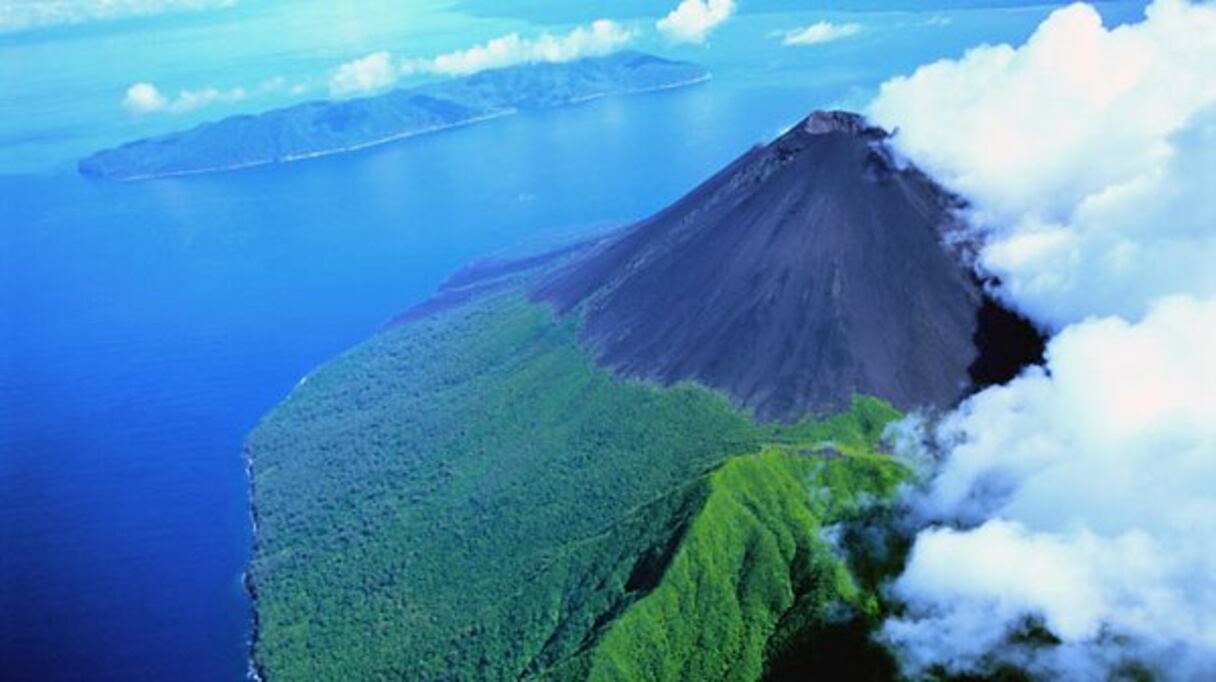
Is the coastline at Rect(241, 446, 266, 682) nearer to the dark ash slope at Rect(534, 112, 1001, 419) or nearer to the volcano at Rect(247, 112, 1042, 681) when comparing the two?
the volcano at Rect(247, 112, 1042, 681)

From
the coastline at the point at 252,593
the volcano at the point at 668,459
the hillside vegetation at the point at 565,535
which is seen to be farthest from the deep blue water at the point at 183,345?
the hillside vegetation at the point at 565,535

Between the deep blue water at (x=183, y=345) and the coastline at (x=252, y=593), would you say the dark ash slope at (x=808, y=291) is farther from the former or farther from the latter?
the deep blue water at (x=183, y=345)

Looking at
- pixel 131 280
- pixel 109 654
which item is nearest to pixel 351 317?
pixel 131 280

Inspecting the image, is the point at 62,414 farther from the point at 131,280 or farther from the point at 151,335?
the point at 131,280

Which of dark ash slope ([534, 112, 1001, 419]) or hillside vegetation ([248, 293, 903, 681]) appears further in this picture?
dark ash slope ([534, 112, 1001, 419])

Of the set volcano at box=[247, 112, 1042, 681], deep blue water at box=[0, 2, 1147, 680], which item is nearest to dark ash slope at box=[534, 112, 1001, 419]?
volcano at box=[247, 112, 1042, 681]

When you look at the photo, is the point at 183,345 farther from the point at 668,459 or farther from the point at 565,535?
the point at 668,459
